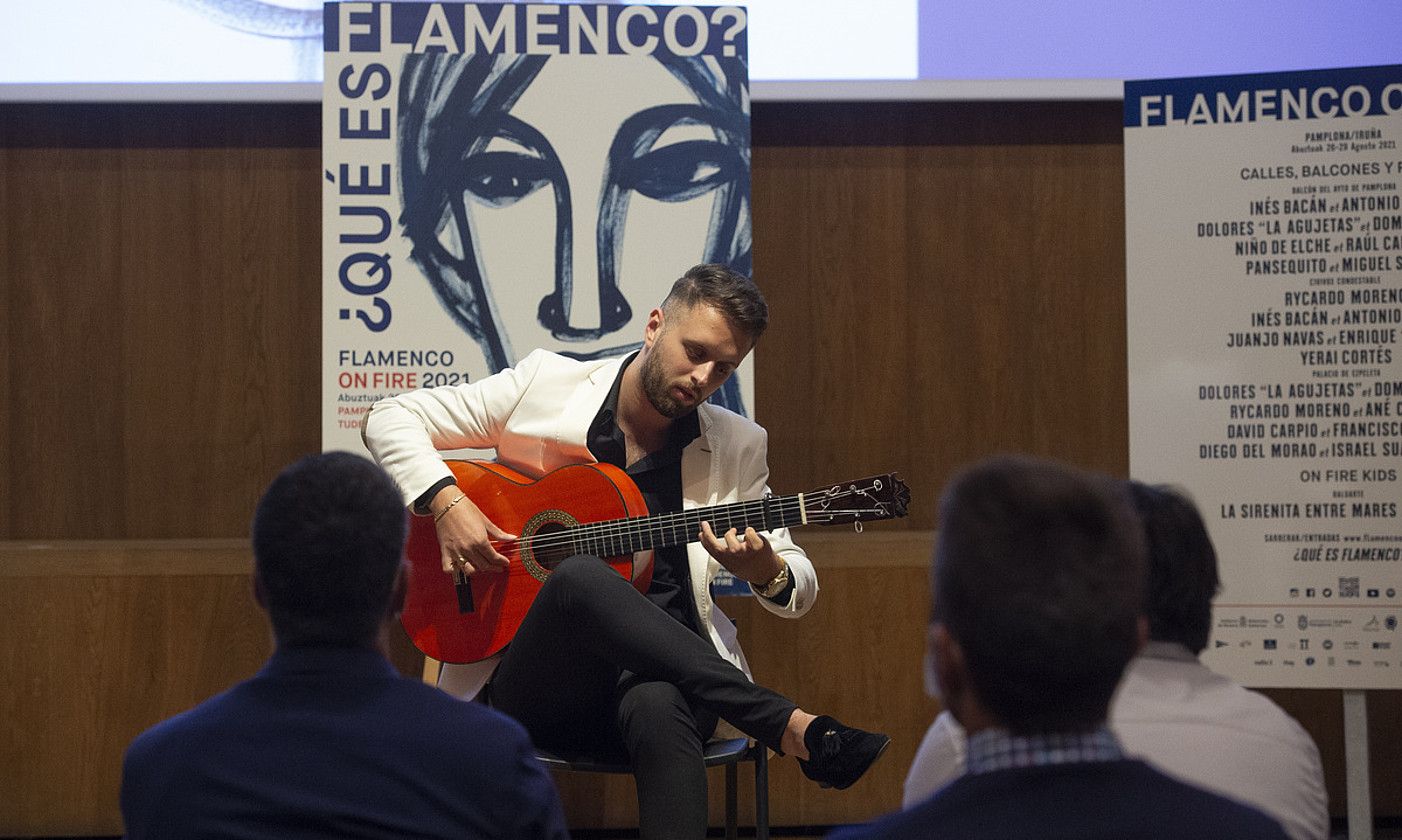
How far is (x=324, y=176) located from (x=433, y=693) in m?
2.23

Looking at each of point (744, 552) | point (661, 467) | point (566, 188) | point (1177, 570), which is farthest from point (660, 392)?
point (1177, 570)

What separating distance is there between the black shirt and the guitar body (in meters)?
0.09

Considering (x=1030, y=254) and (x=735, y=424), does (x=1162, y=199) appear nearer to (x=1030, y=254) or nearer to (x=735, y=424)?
(x=1030, y=254)

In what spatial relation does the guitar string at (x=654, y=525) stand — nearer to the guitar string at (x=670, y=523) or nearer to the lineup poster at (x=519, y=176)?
the guitar string at (x=670, y=523)

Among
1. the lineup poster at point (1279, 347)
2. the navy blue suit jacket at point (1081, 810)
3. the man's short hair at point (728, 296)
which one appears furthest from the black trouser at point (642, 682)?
the navy blue suit jacket at point (1081, 810)

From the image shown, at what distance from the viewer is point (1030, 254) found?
12.0 feet

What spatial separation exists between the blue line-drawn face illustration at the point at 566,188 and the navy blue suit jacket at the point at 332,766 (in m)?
2.08

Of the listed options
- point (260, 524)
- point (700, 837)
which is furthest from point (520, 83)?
point (260, 524)

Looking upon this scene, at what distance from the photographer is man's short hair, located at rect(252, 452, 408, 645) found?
121 cm

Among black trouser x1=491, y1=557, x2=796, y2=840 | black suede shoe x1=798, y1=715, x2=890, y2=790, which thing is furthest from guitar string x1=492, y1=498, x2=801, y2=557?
black suede shoe x1=798, y1=715, x2=890, y2=790

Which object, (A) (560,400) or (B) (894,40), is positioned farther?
(B) (894,40)

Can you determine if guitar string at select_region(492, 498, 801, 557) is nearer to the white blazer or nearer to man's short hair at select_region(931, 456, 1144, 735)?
the white blazer

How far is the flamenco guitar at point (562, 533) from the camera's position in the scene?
102 inches

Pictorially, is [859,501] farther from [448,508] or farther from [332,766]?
[332,766]
